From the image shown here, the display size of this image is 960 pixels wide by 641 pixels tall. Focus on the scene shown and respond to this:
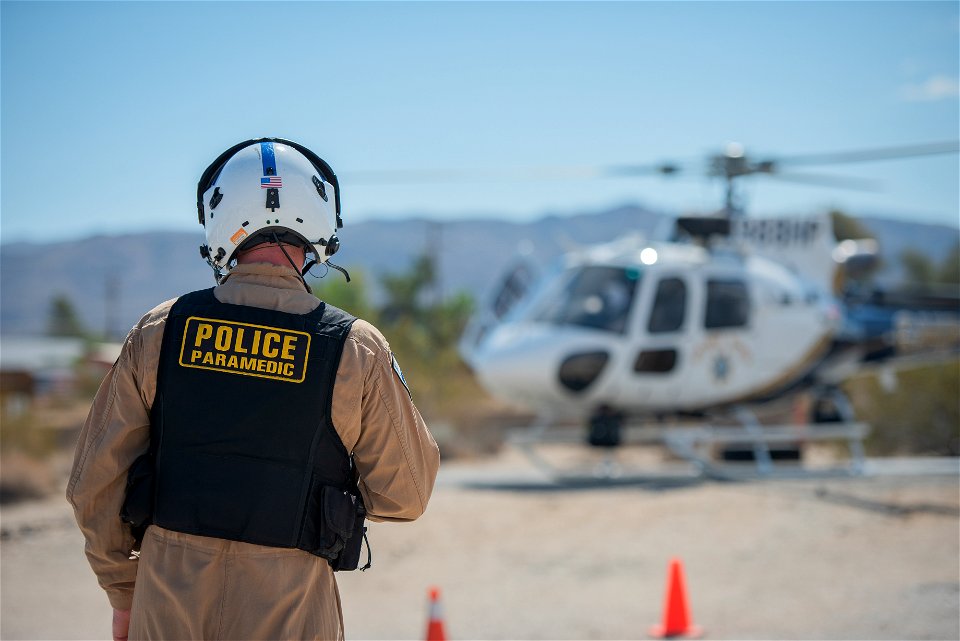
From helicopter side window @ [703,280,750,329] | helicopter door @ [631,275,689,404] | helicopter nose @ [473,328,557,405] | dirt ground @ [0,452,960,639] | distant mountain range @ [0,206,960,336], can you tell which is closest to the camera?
dirt ground @ [0,452,960,639]

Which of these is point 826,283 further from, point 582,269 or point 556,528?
point 556,528

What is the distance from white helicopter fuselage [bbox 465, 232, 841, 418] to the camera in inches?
437

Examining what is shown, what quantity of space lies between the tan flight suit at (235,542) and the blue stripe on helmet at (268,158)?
28 cm

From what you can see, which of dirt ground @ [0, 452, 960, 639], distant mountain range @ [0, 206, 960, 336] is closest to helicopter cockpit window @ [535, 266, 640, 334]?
dirt ground @ [0, 452, 960, 639]

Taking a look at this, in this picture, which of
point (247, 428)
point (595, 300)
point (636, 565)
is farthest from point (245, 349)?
point (595, 300)

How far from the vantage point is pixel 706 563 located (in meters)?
7.93

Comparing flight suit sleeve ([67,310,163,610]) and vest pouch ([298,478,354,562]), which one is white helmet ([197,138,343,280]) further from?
vest pouch ([298,478,354,562])

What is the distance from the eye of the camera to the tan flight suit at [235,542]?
86.7 inches

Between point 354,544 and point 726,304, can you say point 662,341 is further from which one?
point 354,544

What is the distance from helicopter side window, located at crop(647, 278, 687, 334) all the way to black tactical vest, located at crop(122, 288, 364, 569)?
9.40 meters

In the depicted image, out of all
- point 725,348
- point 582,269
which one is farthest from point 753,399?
point 582,269

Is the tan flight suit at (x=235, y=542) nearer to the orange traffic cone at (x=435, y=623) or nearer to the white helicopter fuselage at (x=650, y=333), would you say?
the orange traffic cone at (x=435, y=623)

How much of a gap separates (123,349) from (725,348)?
405 inches

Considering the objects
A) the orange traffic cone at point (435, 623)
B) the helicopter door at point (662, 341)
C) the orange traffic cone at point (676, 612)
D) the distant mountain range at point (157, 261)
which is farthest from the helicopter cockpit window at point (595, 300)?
the distant mountain range at point (157, 261)
